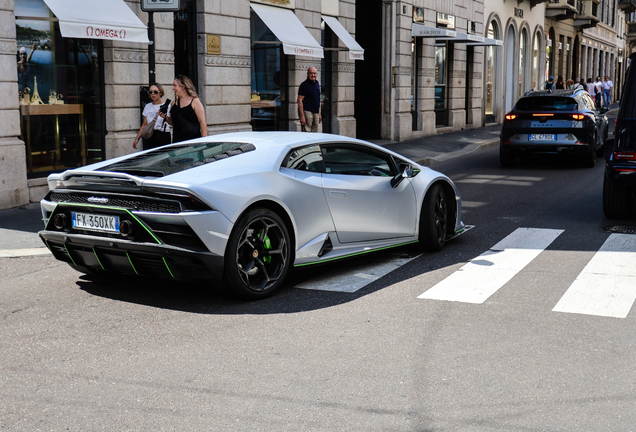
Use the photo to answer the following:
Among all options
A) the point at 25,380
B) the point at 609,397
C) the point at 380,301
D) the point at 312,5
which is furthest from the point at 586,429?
the point at 312,5

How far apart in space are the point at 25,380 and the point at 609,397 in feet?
9.75

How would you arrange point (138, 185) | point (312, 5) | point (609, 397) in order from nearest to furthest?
point (609, 397) → point (138, 185) → point (312, 5)

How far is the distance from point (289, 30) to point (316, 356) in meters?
13.4

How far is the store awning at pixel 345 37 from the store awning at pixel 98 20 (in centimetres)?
765

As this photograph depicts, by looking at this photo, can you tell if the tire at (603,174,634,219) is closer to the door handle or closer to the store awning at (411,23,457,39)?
the door handle

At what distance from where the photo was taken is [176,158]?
236 inches

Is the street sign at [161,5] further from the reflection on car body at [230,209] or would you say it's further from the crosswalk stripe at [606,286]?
the crosswalk stripe at [606,286]

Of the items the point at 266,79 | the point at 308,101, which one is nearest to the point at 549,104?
the point at 308,101

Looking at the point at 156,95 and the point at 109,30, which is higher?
the point at 109,30

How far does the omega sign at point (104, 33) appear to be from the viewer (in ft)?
36.9

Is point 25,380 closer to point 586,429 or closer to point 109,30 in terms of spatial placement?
point 586,429

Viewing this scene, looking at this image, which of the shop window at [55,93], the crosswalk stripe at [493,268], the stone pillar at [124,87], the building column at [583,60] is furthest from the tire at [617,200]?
the building column at [583,60]

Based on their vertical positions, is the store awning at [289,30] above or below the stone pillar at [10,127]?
above

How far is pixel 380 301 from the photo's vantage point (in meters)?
5.66
